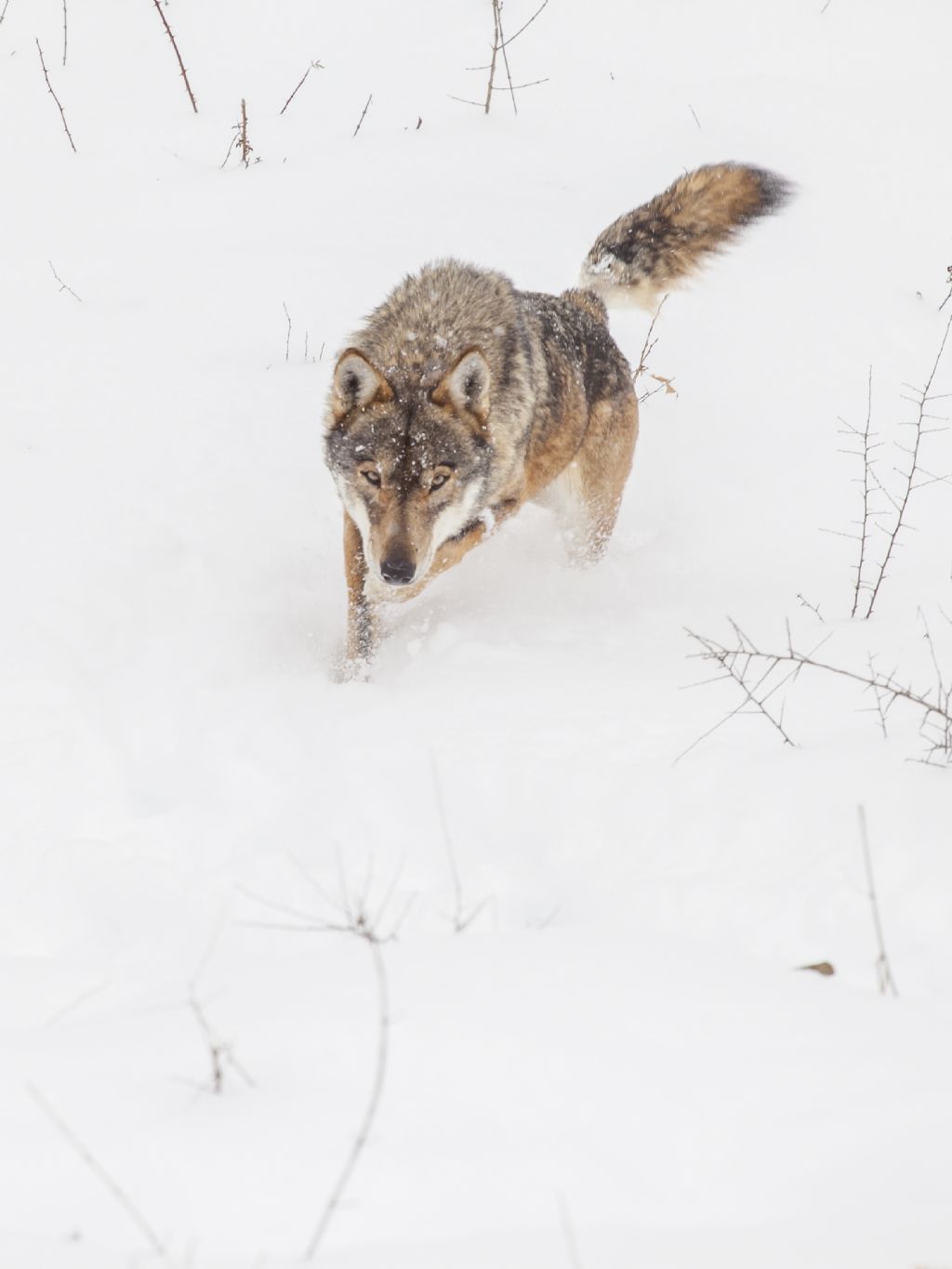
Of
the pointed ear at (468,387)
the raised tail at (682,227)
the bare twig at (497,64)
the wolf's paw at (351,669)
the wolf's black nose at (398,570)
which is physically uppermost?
the bare twig at (497,64)

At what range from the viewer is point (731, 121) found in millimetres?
9750

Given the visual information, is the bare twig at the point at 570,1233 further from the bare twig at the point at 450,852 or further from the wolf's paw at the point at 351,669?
the wolf's paw at the point at 351,669

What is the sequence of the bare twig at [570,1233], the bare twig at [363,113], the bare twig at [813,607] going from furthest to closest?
the bare twig at [363,113]
the bare twig at [813,607]
the bare twig at [570,1233]

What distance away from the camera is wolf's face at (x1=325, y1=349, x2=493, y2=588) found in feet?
16.4

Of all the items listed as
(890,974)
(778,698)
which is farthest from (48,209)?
(890,974)

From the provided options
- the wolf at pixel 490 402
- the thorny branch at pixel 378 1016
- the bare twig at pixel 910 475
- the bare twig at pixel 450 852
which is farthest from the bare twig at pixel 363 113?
the thorny branch at pixel 378 1016

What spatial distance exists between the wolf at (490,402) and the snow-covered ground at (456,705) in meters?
0.47

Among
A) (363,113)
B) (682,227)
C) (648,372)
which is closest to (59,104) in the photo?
(363,113)

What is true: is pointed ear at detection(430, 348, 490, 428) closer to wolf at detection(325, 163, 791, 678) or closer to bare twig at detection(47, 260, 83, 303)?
wolf at detection(325, 163, 791, 678)

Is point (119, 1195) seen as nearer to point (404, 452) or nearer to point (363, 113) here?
point (404, 452)

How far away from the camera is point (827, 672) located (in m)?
4.88

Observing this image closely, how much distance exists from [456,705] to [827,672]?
5.17 feet

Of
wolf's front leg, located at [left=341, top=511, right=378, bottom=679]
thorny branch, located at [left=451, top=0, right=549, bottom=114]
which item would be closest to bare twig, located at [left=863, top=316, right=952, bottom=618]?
wolf's front leg, located at [left=341, top=511, right=378, bottom=679]

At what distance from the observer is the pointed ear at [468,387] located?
5.05 metres
